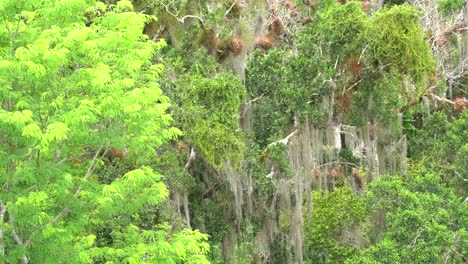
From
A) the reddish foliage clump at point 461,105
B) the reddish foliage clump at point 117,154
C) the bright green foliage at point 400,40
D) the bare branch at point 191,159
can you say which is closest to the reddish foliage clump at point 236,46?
the bare branch at point 191,159

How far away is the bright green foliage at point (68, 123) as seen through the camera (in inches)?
329

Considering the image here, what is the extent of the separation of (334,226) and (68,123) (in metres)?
8.57

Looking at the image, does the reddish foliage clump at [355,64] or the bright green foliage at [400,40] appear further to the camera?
the reddish foliage clump at [355,64]

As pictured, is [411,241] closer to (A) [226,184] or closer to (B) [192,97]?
(A) [226,184]

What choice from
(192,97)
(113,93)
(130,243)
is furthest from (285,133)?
(113,93)

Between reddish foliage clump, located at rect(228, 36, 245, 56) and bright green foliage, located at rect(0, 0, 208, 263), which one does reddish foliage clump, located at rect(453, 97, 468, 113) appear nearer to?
reddish foliage clump, located at rect(228, 36, 245, 56)

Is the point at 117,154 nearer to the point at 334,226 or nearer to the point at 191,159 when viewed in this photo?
the point at 191,159

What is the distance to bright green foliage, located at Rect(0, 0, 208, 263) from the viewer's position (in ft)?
27.5

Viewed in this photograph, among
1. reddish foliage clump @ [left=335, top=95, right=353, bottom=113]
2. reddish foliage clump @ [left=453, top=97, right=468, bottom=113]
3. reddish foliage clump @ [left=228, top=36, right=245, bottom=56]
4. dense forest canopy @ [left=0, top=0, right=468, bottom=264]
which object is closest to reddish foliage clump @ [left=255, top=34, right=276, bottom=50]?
dense forest canopy @ [left=0, top=0, right=468, bottom=264]

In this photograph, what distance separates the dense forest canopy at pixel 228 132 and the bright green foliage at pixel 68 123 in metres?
0.03

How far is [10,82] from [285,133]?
286 inches

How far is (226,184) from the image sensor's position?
1291 cm

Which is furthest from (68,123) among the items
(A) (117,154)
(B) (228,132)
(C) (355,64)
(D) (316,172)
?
(D) (316,172)

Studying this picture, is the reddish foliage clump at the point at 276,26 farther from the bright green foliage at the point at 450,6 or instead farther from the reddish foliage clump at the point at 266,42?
the bright green foliage at the point at 450,6
